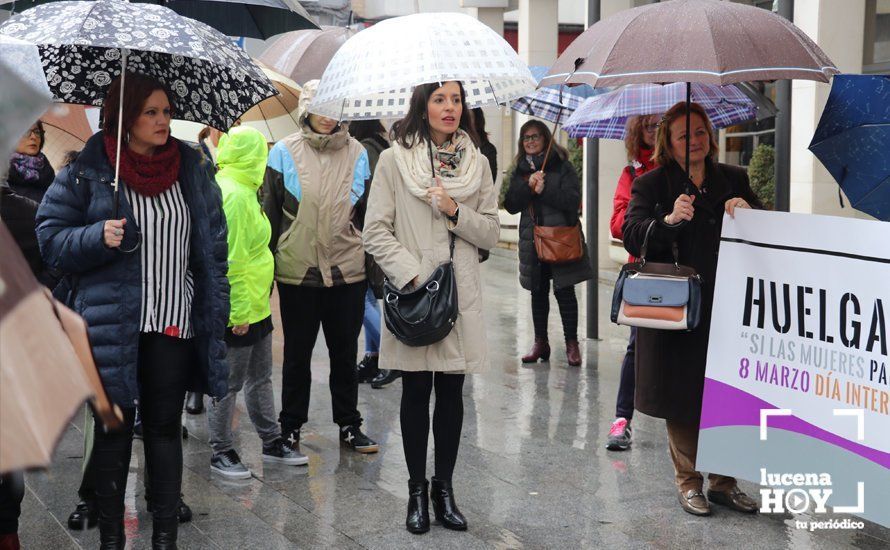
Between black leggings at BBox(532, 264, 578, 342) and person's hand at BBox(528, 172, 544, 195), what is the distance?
2.17 ft

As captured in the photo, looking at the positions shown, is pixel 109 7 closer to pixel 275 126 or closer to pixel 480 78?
pixel 480 78

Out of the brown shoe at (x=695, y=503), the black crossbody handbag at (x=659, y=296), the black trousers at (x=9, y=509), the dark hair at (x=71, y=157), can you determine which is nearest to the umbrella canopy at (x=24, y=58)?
the dark hair at (x=71, y=157)

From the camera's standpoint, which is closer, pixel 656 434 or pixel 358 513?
pixel 358 513

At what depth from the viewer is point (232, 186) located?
5.52 meters

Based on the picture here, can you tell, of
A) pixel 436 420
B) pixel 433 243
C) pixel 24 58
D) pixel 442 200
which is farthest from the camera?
pixel 436 420

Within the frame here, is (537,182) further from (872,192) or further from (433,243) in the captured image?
(872,192)

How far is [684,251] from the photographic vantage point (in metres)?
5.01

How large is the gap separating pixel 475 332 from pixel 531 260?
381 centimetres

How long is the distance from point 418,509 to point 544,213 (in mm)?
3968

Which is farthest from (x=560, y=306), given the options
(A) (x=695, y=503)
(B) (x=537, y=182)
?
(A) (x=695, y=503)

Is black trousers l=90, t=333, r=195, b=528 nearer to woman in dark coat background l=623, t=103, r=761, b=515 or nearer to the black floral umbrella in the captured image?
the black floral umbrella

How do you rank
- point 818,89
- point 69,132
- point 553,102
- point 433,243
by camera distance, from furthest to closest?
1. point 818,89
2. point 553,102
3. point 69,132
4. point 433,243

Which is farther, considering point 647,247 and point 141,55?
point 647,247

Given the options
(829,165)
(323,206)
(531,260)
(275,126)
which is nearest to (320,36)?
(275,126)
